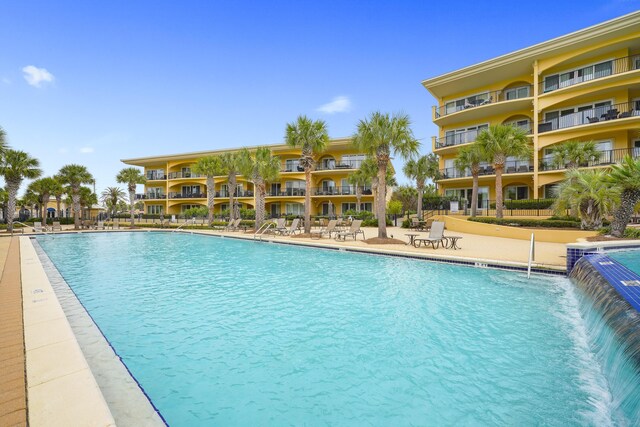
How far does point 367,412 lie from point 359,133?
15410 mm

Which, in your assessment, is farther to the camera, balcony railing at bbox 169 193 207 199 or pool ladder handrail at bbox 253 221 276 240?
balcony railing at bbox 169 193 207 199

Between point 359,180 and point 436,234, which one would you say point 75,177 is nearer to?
point 359,180

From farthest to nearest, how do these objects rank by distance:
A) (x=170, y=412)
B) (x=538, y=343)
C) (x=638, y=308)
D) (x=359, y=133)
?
(x=359, y=133)
(x=538, y=343)
(x=638, y=308)
(x=170, y=412)

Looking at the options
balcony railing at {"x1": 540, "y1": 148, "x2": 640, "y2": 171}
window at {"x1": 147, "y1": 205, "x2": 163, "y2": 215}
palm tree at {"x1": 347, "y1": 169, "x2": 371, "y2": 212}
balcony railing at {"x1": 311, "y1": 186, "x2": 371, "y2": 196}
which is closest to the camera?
balcony railing at {"x1": 540, "y1": 148, "x2": 640, "y2": 171}

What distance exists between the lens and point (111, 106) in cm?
2527

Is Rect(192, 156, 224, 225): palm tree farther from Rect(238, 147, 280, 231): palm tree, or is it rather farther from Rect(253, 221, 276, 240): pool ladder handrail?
Rect(253, 221, 276, 240): pool ladder handrail

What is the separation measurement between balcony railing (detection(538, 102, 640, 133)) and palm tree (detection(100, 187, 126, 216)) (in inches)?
2566

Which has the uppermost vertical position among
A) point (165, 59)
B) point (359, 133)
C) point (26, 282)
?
point (165, 59)

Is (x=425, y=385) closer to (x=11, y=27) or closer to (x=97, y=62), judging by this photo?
(x=11, y=27)

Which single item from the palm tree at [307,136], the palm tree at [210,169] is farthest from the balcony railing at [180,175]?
the palm tree at [307,136]

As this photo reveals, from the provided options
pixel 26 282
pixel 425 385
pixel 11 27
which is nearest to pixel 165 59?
pixel 11 27

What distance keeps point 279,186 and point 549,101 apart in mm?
28588

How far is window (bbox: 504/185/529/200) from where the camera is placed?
26812 mm

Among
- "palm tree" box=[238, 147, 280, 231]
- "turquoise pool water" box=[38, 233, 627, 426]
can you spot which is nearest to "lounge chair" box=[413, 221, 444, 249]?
"turquoise pool water" box=[38, 233, 627, 426]
